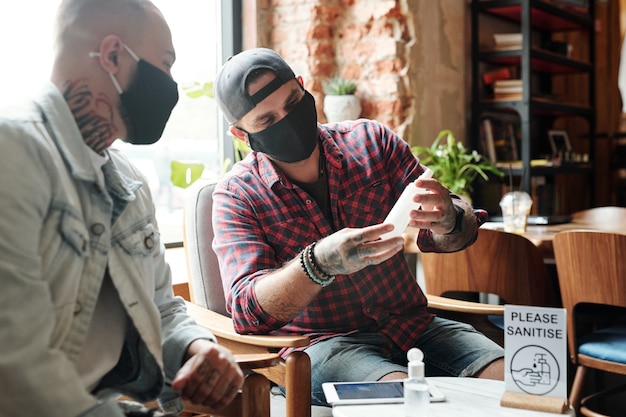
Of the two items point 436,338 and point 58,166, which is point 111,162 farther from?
point 436,338

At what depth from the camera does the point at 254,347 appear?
1703 mm

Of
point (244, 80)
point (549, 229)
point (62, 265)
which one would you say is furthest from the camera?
point (549, 229)

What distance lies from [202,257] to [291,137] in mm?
429

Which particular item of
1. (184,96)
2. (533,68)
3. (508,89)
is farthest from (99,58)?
(533,68)

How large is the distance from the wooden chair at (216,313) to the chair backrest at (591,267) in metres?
0.92

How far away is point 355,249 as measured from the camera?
154cm

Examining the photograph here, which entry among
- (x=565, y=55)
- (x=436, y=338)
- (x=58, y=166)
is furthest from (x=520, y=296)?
(x=565, y=55)

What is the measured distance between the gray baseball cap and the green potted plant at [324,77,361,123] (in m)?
1.52

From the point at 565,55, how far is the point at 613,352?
9.19ft

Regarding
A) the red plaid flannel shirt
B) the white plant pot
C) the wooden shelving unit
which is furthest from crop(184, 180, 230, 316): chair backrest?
the wooden shelving unit

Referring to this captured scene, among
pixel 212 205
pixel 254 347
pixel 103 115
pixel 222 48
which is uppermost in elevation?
pixel 222 48

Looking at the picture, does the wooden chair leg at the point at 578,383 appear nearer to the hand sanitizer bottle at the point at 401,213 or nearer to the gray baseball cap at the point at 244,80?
the hand sanitizer bottle at the point at 401,213

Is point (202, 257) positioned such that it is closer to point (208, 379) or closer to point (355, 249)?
point (355, 249)

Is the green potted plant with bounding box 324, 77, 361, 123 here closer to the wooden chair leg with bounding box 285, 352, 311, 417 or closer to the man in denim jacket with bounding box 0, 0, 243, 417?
the wooden chair leg with bounding box 285, 352, 311, 417
